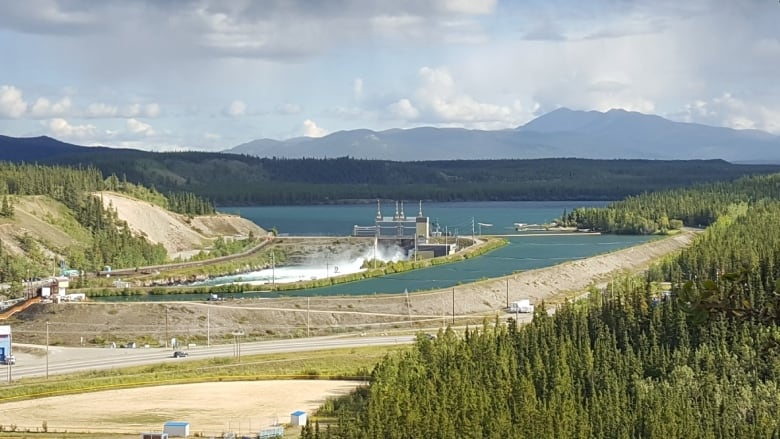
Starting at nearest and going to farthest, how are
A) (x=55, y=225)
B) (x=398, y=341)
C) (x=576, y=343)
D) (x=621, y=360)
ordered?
(x=621, y=360)
(x=576, y=343)
(x=398, y=341)
(x=55, y=225)

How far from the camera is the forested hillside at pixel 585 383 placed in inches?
1495

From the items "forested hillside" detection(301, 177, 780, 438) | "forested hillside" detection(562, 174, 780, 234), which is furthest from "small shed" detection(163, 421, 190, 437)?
"forested hillside" detection(562, 174, 780, 234)

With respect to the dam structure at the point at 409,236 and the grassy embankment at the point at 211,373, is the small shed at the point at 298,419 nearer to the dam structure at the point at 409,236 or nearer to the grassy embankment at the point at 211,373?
the grassy embankment at the point at 211,373

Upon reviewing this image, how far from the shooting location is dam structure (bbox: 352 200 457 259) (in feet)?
407

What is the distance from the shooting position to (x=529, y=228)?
162 meters

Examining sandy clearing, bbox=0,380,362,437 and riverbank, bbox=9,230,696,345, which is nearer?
sandy clearing, bbox=0,380,362,437

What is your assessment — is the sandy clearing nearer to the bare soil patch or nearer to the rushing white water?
the rushing white water

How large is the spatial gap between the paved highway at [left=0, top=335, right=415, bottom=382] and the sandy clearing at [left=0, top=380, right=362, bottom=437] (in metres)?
8.64

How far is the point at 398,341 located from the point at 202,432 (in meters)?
26.7

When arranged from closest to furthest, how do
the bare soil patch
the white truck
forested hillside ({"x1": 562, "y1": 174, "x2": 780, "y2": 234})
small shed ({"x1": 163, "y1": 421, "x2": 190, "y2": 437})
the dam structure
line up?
1. small shed ({"x1": 163, "y1": 421, "x2": 190, "y2": 437})
2. the white truck
3. the dam structure
4. the bare soil patch
5. forested hillside ({"x1": 562, "y1": 174, "x2": 780, "y2": 234})

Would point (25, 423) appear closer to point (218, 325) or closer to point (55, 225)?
point (218, 325)

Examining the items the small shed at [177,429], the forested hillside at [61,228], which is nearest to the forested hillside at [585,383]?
the small shed at [177,429]

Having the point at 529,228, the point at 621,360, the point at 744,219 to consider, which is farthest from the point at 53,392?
the point at 529,228

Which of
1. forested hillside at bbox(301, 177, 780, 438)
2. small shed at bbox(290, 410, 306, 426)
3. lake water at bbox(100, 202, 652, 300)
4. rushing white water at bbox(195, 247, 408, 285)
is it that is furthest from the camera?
rushing white water at bbox(195, 247, 408, 285)
